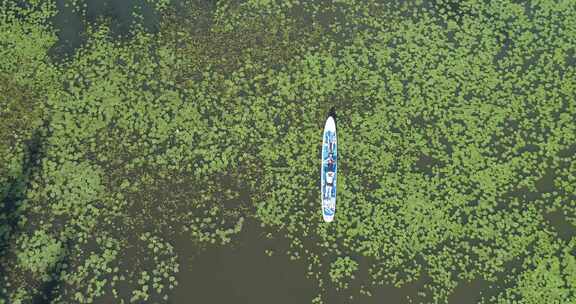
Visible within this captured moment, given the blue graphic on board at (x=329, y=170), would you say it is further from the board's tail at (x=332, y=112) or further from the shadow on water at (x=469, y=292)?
the shadow on water at (x=469, y=292)

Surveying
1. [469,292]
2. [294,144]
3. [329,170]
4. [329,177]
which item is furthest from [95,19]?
[469,292]

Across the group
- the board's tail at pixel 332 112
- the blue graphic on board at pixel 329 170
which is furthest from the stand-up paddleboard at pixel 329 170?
the board's tail at pixel 332 112

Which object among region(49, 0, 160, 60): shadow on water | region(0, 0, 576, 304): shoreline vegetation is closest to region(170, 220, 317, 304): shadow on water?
region(0, 0, 576, 304): shoreline vegetation

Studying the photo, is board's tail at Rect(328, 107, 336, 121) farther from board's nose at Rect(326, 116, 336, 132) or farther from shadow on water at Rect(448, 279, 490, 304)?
shadow on water at Rect(448, 279, 490, 304)

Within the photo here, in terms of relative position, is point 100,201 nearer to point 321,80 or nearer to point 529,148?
point 321,80

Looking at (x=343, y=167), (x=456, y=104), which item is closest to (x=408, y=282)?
(x=343, y=167)

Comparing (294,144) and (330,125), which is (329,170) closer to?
(294,144)

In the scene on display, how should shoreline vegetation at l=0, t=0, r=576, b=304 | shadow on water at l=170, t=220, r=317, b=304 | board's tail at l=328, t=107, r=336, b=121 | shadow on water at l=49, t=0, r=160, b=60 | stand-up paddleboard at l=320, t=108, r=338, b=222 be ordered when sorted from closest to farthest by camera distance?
shadow on water at l=170, t=220, r=317, b=304, shoreline vegetation at l=0, t=0, r=576, b=304, stand-up paddleboard at l=320, t=108, r=338, b=222, board's tail at l=328, t=107, r=336, b=121, shadow on water at l=49, t=0, r=160, b=60
